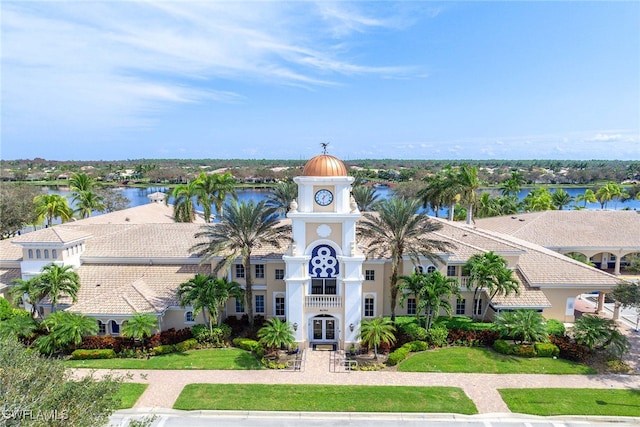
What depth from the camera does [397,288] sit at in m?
28.4

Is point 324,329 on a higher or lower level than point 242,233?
lower

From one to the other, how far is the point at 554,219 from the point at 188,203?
141 feet

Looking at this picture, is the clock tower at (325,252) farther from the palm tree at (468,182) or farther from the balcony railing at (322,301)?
the palm tree at (468,182)

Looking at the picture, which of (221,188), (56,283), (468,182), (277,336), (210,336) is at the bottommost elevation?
(210,336)

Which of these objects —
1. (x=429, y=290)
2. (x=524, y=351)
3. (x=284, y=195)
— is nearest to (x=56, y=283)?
(x=284, y=195)

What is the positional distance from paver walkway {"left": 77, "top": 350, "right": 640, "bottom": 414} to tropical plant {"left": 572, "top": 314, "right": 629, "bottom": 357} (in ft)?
6.83

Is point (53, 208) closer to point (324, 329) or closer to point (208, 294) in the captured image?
point (208, 294)

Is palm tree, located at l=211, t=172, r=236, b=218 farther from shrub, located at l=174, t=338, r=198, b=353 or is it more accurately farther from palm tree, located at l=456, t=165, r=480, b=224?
palm tree, located at l=456, t=165, r=480, b=224

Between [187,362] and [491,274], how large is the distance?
2116 centimetres

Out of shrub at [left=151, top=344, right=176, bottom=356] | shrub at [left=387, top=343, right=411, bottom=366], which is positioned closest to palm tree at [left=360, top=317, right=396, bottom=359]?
shrub at [left=387, top=343, right=411, bottom=366]

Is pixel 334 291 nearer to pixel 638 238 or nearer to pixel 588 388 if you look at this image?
pixel 588 388

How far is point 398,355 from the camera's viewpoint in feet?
84.2

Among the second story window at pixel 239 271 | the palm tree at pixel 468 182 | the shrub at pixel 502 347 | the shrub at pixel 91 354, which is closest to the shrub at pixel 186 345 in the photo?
the shrub at pixel 91 354

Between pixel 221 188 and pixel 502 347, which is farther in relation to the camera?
pixel 221 188
